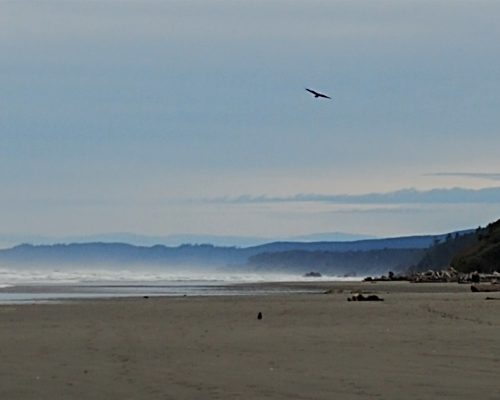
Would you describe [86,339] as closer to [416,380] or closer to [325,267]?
[416,380]

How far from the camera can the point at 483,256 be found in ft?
234

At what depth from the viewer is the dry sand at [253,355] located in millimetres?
11789

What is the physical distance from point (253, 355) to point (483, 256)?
2278 inches

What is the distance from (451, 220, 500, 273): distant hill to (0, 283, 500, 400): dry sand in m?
46.2

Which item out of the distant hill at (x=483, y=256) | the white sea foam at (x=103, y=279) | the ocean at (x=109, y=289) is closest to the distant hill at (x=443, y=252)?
the white sea foam at (x=103, y=279)

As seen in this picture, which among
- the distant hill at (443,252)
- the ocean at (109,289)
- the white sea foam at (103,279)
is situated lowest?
the ocean at (109,289)

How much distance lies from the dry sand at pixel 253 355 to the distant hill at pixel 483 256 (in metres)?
46.2

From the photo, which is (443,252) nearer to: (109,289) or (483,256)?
(483,256)

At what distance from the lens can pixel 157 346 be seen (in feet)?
53.7

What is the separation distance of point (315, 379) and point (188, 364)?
203 cm

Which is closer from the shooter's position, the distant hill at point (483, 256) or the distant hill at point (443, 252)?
the distant hill at point (483, 256)

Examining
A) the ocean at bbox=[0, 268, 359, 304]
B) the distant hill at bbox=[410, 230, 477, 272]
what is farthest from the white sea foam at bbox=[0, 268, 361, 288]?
the distant hill at bbox=[410, 230, 477, 272]

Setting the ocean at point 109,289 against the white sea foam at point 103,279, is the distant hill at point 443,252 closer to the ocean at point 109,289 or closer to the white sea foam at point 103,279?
the white sea foam at point 103,279

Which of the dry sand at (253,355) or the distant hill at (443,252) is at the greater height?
the distant hill at (443,252)
